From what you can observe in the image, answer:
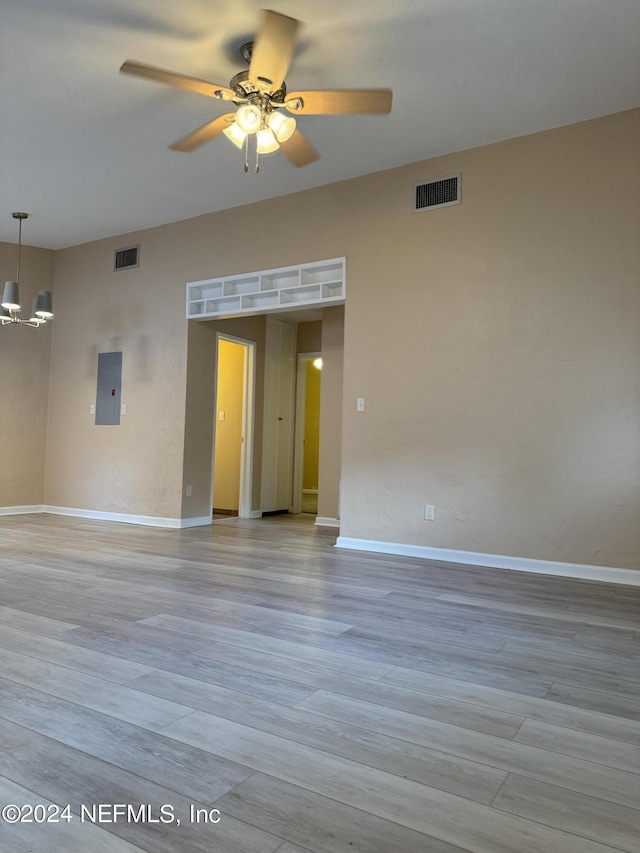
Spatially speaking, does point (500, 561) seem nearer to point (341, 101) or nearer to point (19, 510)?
point (341, 101)

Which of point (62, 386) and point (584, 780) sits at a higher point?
point (62, 386)

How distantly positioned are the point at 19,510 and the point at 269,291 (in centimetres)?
→ 426

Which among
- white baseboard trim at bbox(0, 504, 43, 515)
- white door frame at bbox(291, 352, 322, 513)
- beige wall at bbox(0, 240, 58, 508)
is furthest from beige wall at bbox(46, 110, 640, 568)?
white baseboard trim at bbox(0, 504, 43, 515)

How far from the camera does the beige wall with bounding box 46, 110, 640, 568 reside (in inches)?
161

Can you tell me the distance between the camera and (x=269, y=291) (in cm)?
569

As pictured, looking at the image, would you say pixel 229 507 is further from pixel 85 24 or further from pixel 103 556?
pixel 85 24

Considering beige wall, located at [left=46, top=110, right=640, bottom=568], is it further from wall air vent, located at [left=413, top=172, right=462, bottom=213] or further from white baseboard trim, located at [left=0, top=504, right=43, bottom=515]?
white baseboard trim, located at [left=0, top=504, right=43, bottom=515]

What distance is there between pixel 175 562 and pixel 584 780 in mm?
3307

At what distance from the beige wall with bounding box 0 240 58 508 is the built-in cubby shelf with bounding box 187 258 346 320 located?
2465 millimetres

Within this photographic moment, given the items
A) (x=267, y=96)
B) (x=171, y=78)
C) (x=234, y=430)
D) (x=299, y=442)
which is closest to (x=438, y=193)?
(x=267, y=96)

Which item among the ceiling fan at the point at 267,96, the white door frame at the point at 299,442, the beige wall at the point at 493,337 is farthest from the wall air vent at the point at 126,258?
the ceiling fan at the point at 267,96

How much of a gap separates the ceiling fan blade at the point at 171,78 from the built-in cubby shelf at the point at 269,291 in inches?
88.6

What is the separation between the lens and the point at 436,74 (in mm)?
3686

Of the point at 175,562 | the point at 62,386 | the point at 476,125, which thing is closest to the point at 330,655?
the point at 175,562
